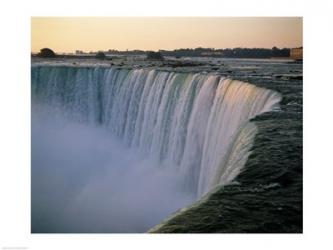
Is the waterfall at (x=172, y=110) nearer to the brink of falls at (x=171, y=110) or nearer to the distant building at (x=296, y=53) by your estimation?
the brink of falls at (x=171, y=110)

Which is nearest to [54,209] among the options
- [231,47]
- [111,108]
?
[231,47]

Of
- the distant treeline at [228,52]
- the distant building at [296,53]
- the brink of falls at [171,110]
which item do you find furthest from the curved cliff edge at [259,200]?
the distant treeline at [228,52]

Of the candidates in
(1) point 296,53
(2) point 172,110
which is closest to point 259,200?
(1) point 296,53

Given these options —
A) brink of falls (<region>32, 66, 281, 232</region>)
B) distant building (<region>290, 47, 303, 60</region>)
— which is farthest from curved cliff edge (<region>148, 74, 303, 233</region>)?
distant building (<region>290, 47, 303, 60</region>)

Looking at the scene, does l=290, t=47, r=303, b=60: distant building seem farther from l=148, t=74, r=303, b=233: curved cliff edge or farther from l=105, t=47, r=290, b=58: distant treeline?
l=148, t=74, r=303, b=233: curved cliff edge

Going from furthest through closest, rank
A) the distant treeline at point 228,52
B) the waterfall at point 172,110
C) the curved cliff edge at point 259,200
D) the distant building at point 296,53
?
the waterfall at point 172,110, the distant treeline at point 228,52, the distant building at point 296,53, the curved cliff edge at point 259,200
